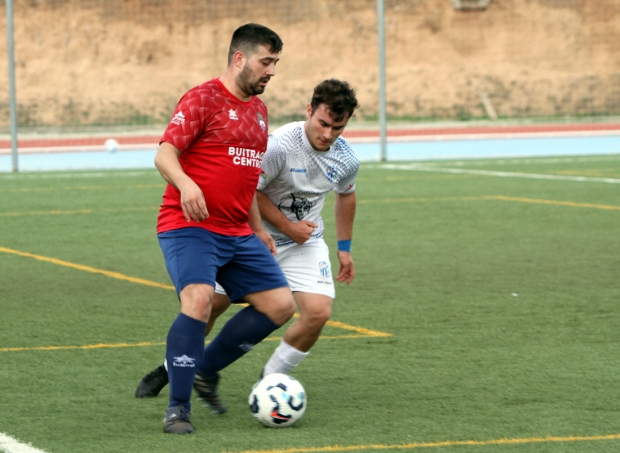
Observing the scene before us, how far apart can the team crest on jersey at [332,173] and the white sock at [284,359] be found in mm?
830

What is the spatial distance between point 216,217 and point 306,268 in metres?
0.79

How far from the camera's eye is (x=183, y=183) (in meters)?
4.87

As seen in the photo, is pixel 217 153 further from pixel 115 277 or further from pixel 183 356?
pixel 115 277

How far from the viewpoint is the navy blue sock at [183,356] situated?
5012 millimetres

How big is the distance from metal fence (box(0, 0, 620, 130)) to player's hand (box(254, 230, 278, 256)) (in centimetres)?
3622

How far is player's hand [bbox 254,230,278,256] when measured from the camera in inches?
219

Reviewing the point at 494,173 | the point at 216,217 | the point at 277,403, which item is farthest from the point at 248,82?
the point at 494,173

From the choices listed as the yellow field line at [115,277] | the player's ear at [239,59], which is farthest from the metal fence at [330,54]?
the player's ear at [239,59]

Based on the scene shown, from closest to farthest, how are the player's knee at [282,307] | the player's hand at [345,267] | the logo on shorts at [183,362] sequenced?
the logo on shorts at [183,362]
the player's knee at [282,307]
the player's hand at [345,267]

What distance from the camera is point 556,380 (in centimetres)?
606

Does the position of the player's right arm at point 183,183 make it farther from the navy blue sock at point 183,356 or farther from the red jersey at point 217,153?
the navy blue sock at point 183,356

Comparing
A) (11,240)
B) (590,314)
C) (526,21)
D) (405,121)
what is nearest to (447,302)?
(590,314)

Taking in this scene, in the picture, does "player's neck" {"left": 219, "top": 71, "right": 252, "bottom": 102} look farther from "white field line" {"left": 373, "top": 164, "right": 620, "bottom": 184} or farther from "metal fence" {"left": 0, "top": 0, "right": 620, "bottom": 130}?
"metal fence" {"left": 0, "top": 0, "right": 620, "bottom": 130}

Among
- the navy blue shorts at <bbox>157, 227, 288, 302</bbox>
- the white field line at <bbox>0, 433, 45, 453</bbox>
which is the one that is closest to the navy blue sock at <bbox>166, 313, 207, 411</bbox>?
the navy blue shorts at <bbox>157, 227, 288, 302</bbox>
